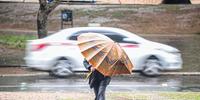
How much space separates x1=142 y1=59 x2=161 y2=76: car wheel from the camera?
20.5 meters

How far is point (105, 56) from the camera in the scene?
450 inches

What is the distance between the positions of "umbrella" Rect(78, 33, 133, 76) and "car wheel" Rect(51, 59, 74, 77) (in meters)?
8.22

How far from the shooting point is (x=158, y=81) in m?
19.8

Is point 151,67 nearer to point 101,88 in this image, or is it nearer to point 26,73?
point 26,73

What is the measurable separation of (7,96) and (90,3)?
2859cm

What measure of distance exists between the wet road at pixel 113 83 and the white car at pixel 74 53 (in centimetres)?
40

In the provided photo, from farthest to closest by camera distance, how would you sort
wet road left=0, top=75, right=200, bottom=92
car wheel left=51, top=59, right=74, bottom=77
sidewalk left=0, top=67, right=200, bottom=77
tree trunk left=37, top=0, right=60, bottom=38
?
1. tree trunk left=37, top=0, right=60, bottom=38
2. sidewalk left=0, top=67, right=200, bottom=77
3. car wheel left=51, top=59, right=74, bottom=77
4. wet road left=0, top=75, right=200, bottom=92

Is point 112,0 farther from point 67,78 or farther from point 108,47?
point 108,47

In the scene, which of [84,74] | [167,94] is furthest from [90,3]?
[167,94]

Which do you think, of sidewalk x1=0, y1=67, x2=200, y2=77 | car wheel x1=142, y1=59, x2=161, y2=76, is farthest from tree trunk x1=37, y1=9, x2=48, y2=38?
car wheel x1=142, y1=59, x2=161, y2=76

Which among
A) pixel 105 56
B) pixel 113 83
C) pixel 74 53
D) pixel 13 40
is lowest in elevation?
pixel 13 40

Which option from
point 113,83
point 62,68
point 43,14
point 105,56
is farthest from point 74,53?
point 105,56

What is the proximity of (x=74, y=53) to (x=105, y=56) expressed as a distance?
27.9 feet

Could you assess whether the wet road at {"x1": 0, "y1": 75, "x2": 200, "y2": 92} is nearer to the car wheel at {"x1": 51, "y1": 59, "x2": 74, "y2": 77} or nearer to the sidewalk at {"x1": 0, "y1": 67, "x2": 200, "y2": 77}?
the car wheel at {"x1": 51, "y1": 59, "x2": 74, "y2": 77}
